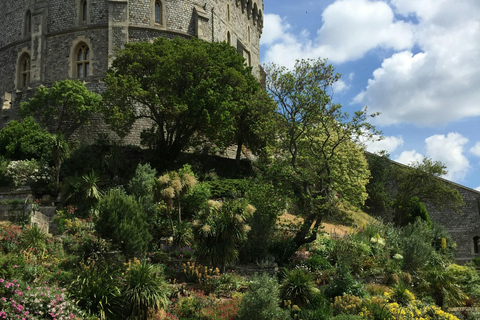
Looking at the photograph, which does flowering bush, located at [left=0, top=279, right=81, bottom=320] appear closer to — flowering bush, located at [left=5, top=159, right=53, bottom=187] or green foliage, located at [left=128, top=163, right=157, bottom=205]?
green foliage, located at [left=128, top=163, right=157, bottom=205]

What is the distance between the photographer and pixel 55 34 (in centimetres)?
3750

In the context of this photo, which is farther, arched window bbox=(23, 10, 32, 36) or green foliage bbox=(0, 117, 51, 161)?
arched window bbox=(23, 10, 32, 36)

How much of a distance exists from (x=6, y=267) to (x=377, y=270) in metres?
13.8

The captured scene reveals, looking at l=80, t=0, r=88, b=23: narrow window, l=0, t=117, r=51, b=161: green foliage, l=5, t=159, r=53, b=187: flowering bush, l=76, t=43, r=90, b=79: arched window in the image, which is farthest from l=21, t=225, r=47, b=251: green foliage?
l=80, t=0, r=88, b=23: narrow window

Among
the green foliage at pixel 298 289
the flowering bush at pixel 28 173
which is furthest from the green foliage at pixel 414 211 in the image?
the flowering bush at pixel 28 173

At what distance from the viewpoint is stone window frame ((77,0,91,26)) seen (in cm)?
3703

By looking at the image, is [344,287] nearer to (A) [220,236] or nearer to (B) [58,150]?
(A) [220,236]

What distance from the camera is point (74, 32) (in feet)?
121

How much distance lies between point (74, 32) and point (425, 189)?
1138 inches

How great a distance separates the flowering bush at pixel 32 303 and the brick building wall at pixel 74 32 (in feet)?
67.7

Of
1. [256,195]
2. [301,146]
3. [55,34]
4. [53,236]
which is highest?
[55,34]

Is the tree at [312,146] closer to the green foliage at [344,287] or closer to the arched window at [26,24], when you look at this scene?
the green foliage at [344,287]

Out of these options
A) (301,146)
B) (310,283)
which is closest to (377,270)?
(310,283)

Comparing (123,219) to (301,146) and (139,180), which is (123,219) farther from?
(301,146)
